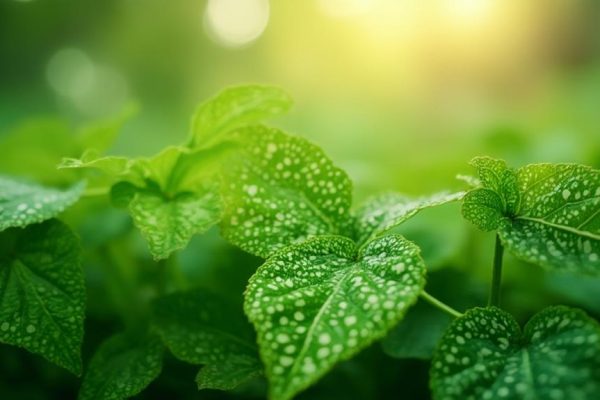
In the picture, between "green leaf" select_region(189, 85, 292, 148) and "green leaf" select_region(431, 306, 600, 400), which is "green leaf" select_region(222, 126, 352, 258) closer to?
"green leaf" select_region(189, 85, 292, 148)

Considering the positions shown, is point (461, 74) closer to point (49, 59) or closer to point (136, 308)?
point (49, 59)

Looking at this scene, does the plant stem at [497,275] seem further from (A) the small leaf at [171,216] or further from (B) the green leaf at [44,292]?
(B) the green leaf at [44,292]

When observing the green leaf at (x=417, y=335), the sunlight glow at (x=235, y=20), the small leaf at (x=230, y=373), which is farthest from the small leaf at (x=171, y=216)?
the sunlight glow at (x=235, y=20)

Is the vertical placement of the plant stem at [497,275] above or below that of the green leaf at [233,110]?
below

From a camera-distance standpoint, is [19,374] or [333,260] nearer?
[333,260]

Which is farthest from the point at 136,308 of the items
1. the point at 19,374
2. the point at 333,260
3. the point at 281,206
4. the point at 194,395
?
the point at 333,260

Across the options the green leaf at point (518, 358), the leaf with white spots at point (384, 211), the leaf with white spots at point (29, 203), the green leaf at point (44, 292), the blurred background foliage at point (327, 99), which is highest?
the leaf with white spots at point (384, 211)
